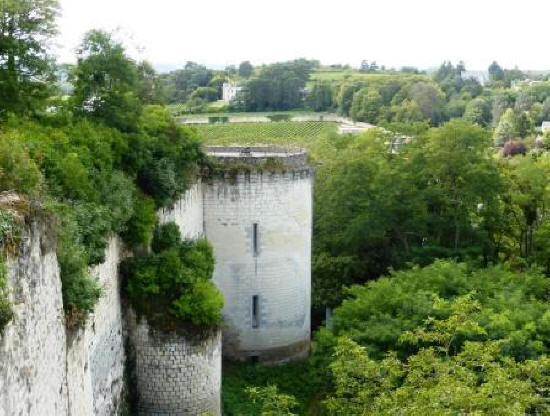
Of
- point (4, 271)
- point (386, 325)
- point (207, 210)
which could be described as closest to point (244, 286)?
point (207, 210)

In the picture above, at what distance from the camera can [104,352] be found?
14617 millimetres

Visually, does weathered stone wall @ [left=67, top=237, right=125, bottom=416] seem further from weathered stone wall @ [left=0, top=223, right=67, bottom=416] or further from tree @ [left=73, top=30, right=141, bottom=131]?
tree @ [left=73, top=30, right=141, bottom=131]

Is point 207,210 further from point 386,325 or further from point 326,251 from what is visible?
point 326,251

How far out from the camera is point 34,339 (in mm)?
9102

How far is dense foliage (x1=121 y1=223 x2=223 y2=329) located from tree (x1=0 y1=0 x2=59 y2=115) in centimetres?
478

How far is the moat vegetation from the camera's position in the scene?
43.2 feet

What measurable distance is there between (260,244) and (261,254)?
38 cm

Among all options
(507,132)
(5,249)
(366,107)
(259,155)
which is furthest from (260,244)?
(507,132)

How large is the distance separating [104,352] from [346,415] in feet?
19.3

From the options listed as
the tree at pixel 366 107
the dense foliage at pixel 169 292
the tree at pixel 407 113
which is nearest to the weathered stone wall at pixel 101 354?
the dense foliage at pixel 169 292

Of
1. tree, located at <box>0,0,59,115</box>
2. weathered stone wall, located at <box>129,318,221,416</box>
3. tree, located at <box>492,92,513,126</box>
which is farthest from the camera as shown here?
tree, located at <box>492,92,513,126</box>

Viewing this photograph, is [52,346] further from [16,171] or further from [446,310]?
[446,310]

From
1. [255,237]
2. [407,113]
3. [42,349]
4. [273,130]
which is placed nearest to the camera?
[42,349]

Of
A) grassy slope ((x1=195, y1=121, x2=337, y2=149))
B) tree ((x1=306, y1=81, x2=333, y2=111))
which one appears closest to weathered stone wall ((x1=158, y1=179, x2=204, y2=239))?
grassy slope ((x1=195, y1=121, x2=337, y2=149))
